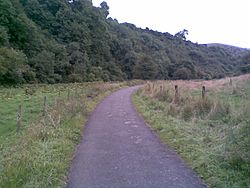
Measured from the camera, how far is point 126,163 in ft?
31.6

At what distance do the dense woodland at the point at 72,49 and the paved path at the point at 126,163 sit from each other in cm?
4420

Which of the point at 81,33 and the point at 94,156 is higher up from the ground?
the point at 81,33

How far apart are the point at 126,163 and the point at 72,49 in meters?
75.0

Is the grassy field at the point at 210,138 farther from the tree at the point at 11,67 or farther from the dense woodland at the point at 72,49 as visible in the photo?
the dense woodland at the point at 72,49

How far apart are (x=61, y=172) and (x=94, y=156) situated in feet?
6.02

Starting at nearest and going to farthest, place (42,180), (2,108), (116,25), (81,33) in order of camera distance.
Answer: (42,180) → (2,108) → (81,33) → (116,25)

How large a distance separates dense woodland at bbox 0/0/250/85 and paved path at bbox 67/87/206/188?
145 ft

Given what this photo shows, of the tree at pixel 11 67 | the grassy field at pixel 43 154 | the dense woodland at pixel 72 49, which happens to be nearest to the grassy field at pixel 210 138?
the grassy field at pixel 43 154

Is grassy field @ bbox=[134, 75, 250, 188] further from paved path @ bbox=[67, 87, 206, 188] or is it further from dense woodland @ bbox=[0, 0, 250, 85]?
dense woodland @ bbox=[0, 0, 250, 85]

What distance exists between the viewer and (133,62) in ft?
343

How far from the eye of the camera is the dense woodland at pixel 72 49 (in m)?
65.6

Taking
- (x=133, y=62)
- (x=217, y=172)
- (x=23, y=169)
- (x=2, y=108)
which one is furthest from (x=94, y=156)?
(x=133, y=62)

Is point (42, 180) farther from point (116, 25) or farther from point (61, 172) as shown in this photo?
point (116, 25)

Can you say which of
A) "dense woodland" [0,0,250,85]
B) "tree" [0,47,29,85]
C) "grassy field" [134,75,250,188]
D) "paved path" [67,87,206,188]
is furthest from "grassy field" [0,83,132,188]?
"dense woodland" [0,0,250,85]
